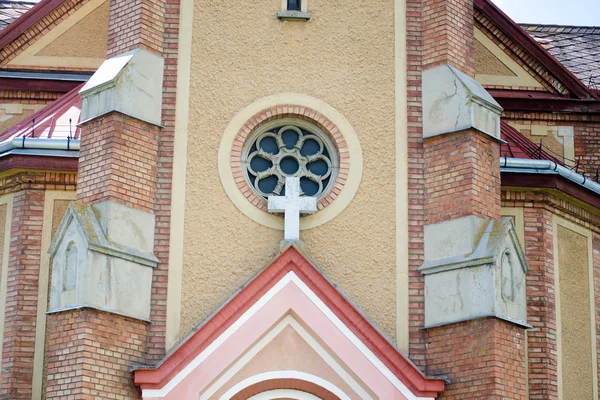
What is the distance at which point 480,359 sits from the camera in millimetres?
14164

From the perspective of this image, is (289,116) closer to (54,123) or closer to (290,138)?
(290,138)

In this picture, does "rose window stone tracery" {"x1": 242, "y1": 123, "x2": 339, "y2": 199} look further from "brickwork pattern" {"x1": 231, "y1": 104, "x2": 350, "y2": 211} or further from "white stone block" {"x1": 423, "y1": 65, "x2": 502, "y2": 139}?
"white stone block" {"x1": 423, "y1": 65, "x2": 502, "y2": 139}

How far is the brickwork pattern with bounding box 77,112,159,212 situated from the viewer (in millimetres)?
14656

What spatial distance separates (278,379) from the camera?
14.3 m

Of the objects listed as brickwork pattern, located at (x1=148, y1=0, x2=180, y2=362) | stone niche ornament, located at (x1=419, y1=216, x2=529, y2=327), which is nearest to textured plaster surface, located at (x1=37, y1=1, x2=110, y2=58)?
brickwork pattern, located at (x1=148, y1=0, x2=180, y2=362)

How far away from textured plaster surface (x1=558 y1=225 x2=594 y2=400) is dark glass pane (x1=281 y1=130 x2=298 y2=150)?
416 cm

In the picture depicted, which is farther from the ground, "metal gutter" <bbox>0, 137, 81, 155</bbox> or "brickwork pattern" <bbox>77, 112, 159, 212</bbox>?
"metal gutter" <bbox>0, 137, 81, 155</bbox>

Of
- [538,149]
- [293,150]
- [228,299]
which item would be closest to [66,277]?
[228,299]

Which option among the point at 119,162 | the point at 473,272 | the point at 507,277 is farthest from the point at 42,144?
the point at 507,277

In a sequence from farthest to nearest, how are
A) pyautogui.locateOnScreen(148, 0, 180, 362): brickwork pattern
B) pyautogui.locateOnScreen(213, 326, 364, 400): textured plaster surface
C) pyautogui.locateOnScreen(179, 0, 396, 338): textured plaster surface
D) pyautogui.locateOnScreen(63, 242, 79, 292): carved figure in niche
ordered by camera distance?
1. pyautogui.locateOnScreen(179, 0, 396, 338): textured plaster surface
2. pyautogui.locateOnScreen(148, 0, 180, 362): brickwork pattern
3. pyautogui.locateOnScreen(213, 326, 364, 400): textured plaster surface
4. pyautogui.locateOnScreen(63, 242, 79, 292): carved figure in niche

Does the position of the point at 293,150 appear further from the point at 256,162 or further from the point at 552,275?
the point at 552,275

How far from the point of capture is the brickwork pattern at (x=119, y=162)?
14656mm

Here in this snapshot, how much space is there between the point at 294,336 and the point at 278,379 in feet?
1.70

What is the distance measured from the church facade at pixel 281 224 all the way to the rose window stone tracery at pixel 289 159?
3cm
